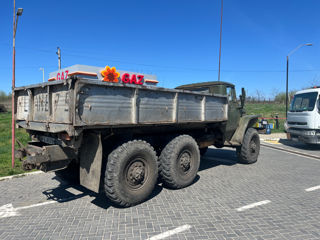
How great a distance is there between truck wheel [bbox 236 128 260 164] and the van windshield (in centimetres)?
455

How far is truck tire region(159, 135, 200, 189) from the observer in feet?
15.6

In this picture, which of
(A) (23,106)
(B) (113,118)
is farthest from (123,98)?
(A) (23,106)

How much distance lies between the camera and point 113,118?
3.78 meters

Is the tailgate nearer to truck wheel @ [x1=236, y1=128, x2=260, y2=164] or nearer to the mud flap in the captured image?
the mud flap

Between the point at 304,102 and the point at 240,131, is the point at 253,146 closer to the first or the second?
the point at 240,131

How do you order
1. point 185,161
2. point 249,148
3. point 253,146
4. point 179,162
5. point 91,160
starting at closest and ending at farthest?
point 91,160, point 179,162, point 185,161, point 249,148, point 253,146

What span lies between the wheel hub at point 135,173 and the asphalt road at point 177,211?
1.54 ft

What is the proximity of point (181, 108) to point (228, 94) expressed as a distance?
2462 mm

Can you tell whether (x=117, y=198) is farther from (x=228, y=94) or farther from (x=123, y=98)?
(x=228, y=94)

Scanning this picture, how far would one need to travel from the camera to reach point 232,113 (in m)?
6.70

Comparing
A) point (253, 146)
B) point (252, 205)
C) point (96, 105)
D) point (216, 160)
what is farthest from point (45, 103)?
point (253, 146)

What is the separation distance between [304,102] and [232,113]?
241 inches

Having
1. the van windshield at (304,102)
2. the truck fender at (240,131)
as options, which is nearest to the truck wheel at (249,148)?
the truck fender at (240,131)

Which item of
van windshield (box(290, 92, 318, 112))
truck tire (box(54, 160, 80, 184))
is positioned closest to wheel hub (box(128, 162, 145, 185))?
truck tire (box(54, 160, 80, 184))
